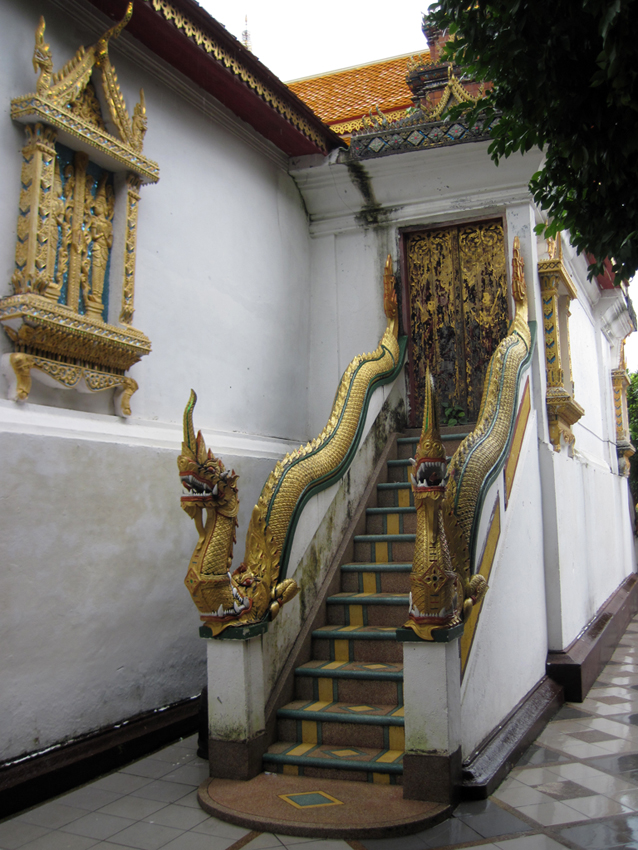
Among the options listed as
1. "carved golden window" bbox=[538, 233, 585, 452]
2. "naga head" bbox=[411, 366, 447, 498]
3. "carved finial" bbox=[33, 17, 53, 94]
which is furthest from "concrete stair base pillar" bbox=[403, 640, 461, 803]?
"carved finial" bbox=[33, 17, 53, 94]

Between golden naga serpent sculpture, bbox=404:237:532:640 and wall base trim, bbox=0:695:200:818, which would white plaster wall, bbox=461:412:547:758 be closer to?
golden naga serpent sculpture, bbox=404:237:532:640

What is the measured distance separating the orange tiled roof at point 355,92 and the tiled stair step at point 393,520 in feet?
12.8

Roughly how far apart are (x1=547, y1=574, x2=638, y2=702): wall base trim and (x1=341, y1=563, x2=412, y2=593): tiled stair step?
1589 mm

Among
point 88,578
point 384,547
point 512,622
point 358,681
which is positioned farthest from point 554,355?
point 88,578

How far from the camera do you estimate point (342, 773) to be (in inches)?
135

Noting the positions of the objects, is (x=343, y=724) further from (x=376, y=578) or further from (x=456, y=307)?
(x=456, y=307)

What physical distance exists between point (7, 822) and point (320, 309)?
14.9 ft

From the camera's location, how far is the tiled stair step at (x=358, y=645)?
4.06m

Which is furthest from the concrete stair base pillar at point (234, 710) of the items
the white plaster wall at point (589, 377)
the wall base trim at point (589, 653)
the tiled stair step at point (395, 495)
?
the white plaster wall at point (589, 377)

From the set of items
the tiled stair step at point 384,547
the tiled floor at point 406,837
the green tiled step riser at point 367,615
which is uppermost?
the tiled stair step at point 384,547

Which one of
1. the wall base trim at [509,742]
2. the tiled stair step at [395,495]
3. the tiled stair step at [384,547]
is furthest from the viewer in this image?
the tiled stair step at [395,495]

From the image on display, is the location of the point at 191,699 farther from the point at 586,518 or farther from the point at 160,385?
the point at 586,518

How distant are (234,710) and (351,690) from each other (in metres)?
0.67

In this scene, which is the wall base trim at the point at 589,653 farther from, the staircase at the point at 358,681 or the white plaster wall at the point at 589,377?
the white plaster wall at the point at 589,377
